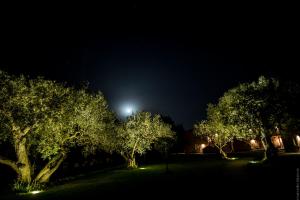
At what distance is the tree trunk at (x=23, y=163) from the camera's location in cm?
2633

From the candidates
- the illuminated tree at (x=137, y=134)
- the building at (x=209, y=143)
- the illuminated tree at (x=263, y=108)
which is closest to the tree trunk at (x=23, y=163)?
the illuminated tree at (x=137, y=134)

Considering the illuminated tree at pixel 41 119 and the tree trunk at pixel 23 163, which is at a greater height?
the illuminated tree at pixel 41 119

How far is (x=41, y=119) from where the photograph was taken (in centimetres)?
2483

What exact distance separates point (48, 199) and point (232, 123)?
90.7 ft

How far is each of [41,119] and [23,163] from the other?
216 inches

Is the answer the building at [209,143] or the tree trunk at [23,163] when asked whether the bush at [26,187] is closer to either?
the tree trunk at [23,163]

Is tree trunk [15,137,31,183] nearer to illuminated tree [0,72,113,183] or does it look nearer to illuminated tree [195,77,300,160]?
illuminated tree [0,72,113,183]

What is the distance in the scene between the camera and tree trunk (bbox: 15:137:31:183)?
2633cm

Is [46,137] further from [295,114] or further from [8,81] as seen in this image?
[295,114]

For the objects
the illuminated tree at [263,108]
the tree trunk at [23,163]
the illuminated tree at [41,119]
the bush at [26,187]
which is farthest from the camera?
the illuminated tree at [263,108]

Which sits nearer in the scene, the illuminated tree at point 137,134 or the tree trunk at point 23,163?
the tree trunk at point 23,163

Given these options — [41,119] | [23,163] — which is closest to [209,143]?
[23,163]

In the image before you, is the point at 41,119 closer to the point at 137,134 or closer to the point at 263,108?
the point at 137,134

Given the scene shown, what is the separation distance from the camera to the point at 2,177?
3509 centimetres
